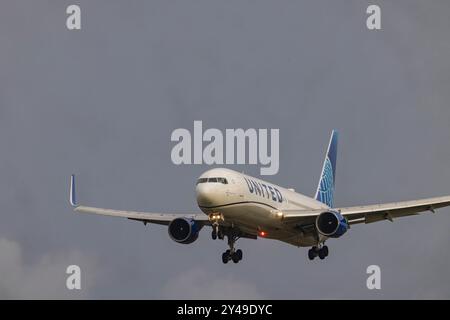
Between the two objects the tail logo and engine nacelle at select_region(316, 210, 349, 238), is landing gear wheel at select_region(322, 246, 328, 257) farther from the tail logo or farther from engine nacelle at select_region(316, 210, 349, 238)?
the tail logo

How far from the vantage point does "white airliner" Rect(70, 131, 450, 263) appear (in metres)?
77.2

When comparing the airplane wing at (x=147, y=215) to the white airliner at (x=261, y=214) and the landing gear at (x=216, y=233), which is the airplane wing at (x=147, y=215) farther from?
the landing gear at (x=216, y=233)

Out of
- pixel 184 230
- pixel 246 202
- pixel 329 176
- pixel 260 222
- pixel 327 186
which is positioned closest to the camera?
pixel 246 202

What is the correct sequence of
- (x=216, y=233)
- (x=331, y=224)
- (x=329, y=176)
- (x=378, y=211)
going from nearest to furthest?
(x=216, y=233) → (x=331, y=224) → (x=378, y=211) → (x=329, y=176)

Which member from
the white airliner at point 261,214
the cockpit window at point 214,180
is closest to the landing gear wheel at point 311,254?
the white airliner at point 261,214

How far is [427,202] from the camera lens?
82.1m

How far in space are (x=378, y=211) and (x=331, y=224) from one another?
400 centimetres

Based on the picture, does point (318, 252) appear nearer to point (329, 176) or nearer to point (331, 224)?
point (331, 224)

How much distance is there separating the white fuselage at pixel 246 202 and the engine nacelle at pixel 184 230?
5393mm

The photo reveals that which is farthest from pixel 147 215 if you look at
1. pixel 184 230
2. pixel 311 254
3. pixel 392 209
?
pixel 392 209

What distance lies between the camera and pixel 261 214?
262ft
